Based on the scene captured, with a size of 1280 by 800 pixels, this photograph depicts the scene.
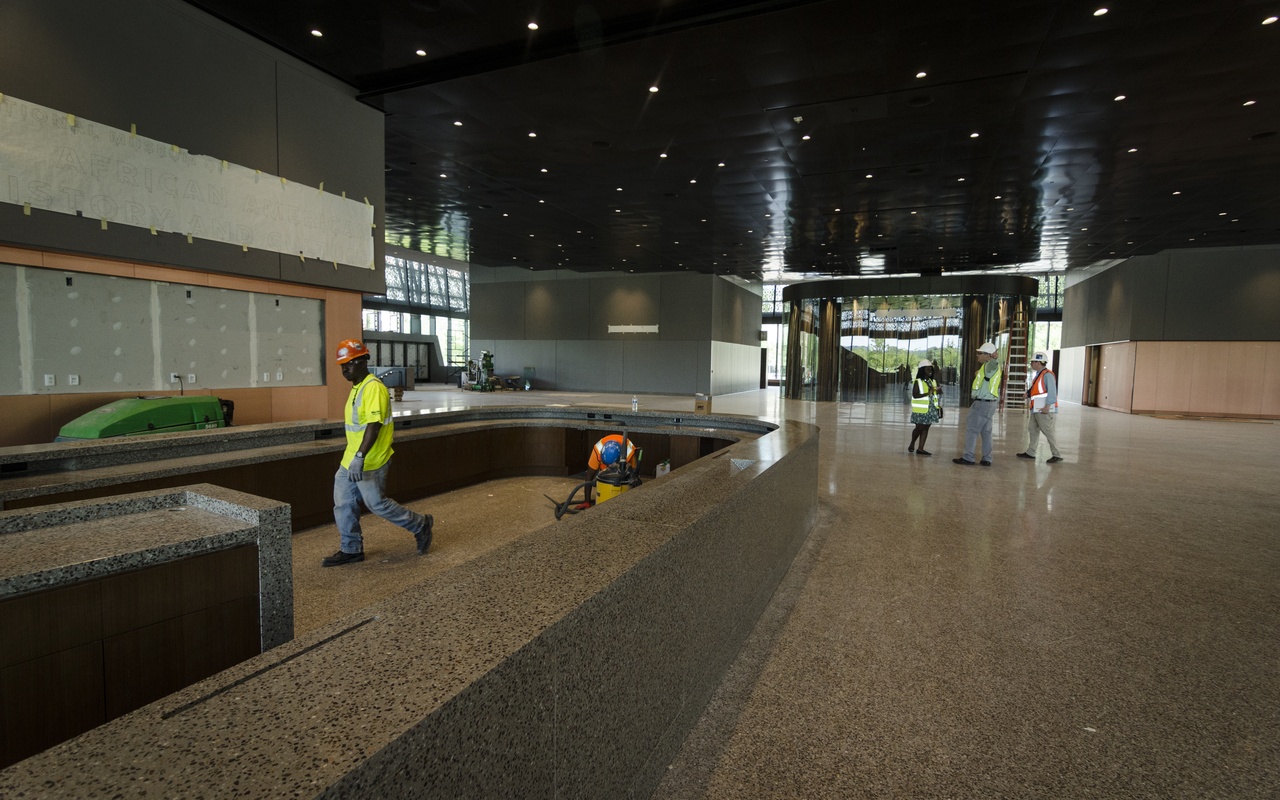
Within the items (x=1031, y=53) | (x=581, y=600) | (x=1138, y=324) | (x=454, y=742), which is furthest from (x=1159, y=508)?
(x=1138, y=324)

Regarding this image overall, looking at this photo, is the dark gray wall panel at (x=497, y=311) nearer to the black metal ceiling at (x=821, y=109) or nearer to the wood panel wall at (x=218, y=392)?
the black metal ceiling at (x=821, y=109)

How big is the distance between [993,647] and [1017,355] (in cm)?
2312

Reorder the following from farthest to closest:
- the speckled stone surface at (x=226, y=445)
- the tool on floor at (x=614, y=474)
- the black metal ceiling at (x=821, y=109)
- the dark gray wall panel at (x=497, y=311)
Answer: the dark gray wall panel at (x=497, y=311) → the black metal ceiling at (x=821, y=109) → the tool on floor at (x=614, y=474) → the speckled stone surface at (x=226, y=445)

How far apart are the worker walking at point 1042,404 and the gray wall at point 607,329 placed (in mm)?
15894

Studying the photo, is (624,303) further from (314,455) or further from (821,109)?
(314,455)

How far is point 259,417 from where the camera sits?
7.88 meters

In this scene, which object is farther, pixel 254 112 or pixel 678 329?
pixel 678 329

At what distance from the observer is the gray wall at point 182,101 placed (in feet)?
18.5

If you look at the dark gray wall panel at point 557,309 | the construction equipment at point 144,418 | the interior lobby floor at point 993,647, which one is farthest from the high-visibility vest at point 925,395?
the dark gray wall panel at point 557,309

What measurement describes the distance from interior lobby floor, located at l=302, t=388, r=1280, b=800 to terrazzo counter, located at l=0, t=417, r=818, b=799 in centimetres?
53

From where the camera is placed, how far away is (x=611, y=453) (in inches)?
211

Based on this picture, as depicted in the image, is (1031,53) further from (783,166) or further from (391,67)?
(391,67)

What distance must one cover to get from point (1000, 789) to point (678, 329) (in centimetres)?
2399

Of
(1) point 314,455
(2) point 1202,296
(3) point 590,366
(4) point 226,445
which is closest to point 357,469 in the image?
(1) point 314,455
